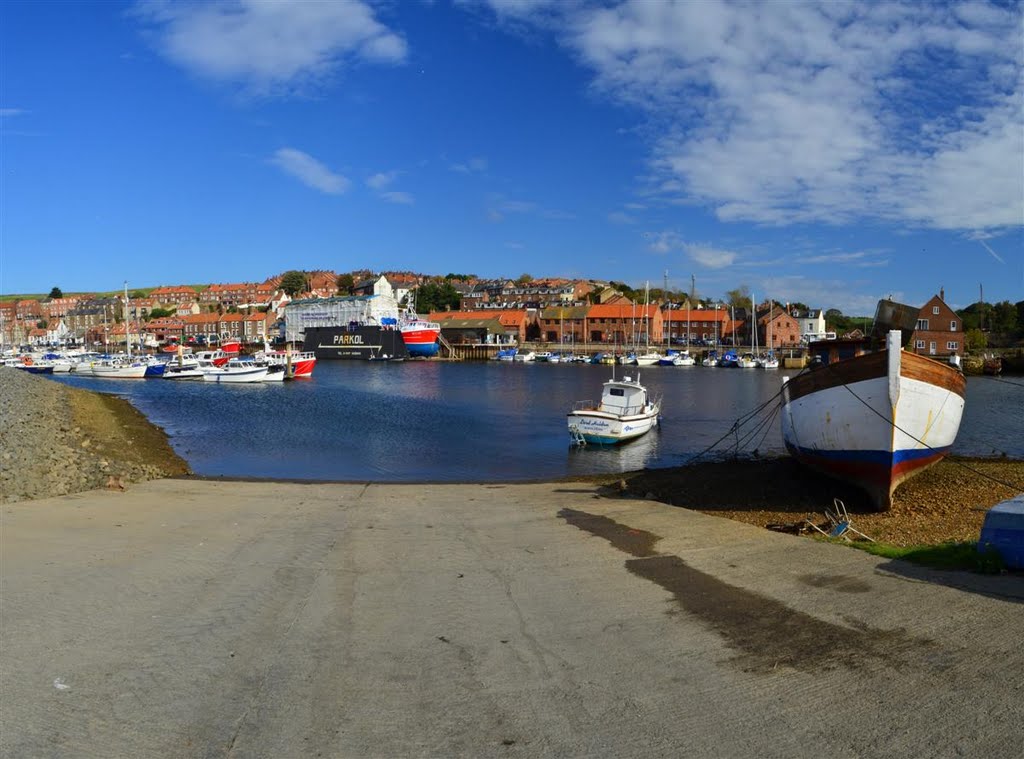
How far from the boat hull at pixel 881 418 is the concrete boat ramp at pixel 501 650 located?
3941 millimetres

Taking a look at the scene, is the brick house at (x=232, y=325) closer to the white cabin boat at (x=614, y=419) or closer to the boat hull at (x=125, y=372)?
the boat hull at (x=125, y=372)

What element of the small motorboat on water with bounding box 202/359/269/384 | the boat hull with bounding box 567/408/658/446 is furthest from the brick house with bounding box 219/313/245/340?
the boat hull with bounding box 567/408/658/446

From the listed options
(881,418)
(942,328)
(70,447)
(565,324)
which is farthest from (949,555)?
(565,324)

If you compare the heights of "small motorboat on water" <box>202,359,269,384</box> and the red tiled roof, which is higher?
the red tiled roof

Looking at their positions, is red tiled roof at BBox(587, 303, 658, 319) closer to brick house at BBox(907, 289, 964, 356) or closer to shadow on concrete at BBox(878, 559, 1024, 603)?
brick house at BBox(907, 289, 964, 356)

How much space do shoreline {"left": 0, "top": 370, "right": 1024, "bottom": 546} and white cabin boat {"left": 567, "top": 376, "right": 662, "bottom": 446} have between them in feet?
25.2

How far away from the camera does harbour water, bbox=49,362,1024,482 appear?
87.3 feet

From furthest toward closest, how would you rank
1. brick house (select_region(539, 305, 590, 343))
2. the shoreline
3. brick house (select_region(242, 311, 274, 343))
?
brick house (select_region(242, 311, 274, 343)) < brick house (select_region(539, 305, 590, 343)) < the shoreline

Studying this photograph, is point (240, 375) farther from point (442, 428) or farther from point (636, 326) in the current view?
point (636, 326)

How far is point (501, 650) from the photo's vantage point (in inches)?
263

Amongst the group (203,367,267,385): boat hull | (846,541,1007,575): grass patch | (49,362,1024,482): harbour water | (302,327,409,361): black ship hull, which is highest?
(302,327,409,361): black ship hull

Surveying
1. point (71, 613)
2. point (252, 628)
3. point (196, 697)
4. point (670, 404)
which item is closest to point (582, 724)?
point (196, 697)

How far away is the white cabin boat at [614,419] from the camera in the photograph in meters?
30.5

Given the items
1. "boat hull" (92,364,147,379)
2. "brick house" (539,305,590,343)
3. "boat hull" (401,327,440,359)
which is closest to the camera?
"boat hull" (92,364,147,379)
